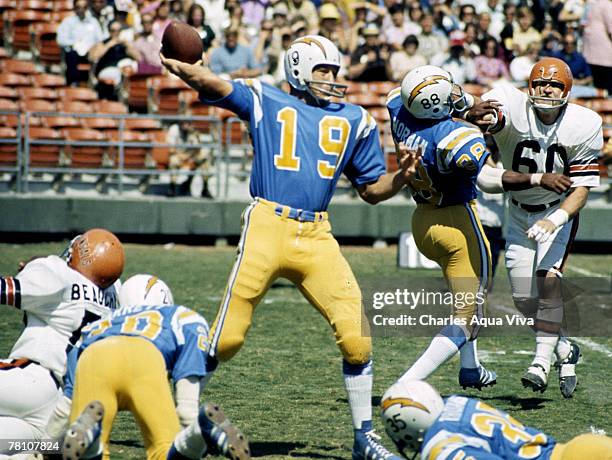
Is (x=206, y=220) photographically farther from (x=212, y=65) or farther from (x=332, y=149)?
(x=332, y=149)

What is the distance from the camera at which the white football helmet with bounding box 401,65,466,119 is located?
615 cm

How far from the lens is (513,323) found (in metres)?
9.07

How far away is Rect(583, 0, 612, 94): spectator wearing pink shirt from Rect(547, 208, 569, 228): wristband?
9266 mm

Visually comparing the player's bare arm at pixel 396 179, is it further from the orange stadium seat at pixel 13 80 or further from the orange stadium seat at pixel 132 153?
the orange stadium seat at pixel 13 80

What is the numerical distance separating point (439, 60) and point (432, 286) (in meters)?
5.54

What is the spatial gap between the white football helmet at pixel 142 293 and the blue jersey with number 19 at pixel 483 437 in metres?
1.49

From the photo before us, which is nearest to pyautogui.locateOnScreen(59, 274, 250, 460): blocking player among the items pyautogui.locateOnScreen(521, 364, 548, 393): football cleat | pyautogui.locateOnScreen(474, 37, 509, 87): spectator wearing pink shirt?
pyautogui.locateOnScreen(521, 364, 548, 393): football cleat

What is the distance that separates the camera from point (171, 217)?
13641 millimetres

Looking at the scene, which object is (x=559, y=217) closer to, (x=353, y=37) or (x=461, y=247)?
(x=461, y=247)

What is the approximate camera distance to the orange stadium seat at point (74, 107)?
1457cm

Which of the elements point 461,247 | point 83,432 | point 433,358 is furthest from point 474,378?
point 83,432

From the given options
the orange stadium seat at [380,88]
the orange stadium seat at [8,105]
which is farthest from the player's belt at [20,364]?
the orange stadium seat at [380,88]

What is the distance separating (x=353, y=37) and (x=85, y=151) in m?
4.21

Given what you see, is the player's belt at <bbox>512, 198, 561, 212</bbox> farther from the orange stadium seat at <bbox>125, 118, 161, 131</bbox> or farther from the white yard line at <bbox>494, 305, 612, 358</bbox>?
the orange stadium seat at <bbox>125, 118, 161, 131</bbox>
